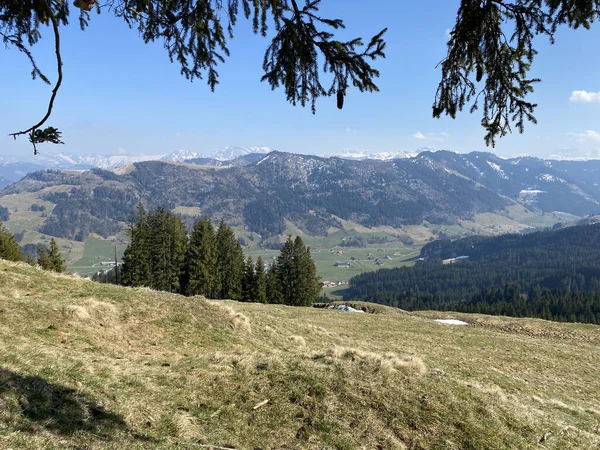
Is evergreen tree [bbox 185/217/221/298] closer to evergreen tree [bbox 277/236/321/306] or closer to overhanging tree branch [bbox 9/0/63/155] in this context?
evergreen tree [bbox 277/236/321/306]

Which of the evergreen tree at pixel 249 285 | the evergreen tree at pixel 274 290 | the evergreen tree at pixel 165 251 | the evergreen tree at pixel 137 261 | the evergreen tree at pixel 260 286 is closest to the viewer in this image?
the evergreen tree at pixel 137 261

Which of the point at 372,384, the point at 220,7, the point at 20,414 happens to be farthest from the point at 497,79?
the point at 20,414

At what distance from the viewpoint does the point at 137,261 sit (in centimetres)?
5831

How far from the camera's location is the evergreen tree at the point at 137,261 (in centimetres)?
5803

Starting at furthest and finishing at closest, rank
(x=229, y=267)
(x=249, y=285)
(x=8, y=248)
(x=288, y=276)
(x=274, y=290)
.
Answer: (x=288, y=276), (x=274, y=290), (x=249, y=285), (x=229, y=267), (x=8, y=248)

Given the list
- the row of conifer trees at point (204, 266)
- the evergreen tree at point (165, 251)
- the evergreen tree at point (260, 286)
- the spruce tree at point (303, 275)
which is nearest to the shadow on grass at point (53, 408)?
the row of conifer trees at point (204, 266)

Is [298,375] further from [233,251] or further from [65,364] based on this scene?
[233,251]

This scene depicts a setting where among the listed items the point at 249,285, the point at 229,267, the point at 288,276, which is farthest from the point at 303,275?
the point at 229,267

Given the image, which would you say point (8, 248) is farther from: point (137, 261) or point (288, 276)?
point (288, 276)

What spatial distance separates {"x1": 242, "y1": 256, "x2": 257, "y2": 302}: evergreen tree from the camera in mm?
66688

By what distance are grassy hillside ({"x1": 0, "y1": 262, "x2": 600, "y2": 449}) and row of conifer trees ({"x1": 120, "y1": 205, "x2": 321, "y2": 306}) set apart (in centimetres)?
4060

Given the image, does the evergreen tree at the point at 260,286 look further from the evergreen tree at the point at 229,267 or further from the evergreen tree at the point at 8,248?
the evergreen tree at the point at 8,248

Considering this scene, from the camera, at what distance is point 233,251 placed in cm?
6762

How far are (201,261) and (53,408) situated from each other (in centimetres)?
5354
